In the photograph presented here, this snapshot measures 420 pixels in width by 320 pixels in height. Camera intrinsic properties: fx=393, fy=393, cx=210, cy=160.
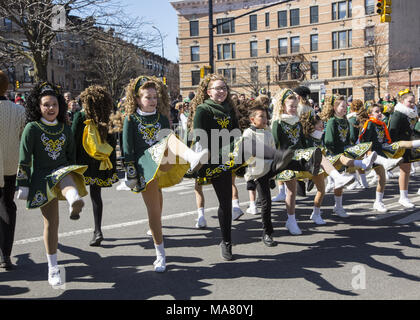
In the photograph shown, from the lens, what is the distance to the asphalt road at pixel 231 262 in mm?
3803

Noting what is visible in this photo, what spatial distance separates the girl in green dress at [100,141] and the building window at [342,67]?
41.9m

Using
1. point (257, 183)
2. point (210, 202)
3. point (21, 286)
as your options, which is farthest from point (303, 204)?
point (21, 286)

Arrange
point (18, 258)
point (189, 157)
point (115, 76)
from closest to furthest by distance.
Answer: point (189, 157)
point (18, 258)
point (115, 76)

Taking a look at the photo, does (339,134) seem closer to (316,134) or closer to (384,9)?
(316,134)

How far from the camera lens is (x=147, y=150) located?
4203 mm

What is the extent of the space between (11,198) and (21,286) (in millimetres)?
1068

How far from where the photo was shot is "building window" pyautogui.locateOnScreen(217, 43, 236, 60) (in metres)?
47.7

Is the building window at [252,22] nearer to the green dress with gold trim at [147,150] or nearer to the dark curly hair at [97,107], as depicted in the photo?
the dark curly hair at [97,107]

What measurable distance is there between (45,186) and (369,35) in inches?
1715

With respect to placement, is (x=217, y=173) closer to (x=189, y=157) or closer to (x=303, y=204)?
(x=189, y=157)

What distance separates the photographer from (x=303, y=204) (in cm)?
758

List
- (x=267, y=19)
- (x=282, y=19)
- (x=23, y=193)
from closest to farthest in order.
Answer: (x=23, y=193), (x=282, y=19), (x=267, y=19)

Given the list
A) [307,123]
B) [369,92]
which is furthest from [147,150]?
[369,92]

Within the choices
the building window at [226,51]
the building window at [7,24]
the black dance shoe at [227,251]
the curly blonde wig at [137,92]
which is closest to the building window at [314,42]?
the building window at [226,51]
